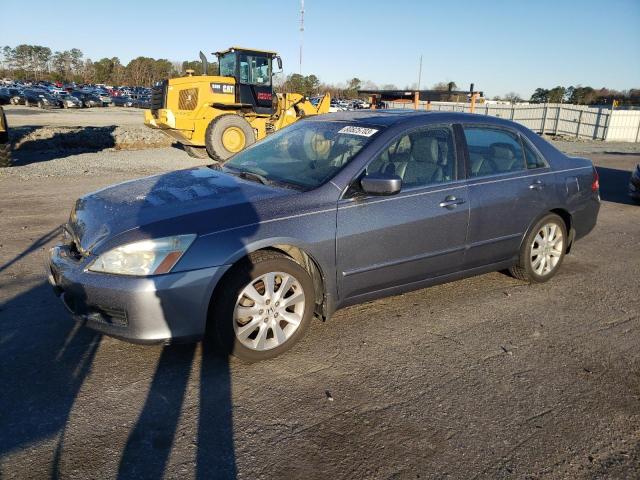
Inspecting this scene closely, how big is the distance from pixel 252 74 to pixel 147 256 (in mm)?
12587

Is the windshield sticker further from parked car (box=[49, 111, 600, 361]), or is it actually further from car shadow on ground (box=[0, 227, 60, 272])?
car shadow on ground (box=[0, 227, 60, 272])

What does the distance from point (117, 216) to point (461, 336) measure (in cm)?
263

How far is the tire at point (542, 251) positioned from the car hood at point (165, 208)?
8.22 feet

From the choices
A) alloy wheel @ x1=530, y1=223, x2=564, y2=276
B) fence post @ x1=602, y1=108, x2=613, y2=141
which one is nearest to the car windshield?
alloy wheel @ x1=530, y1=223, x2=564, y2=276

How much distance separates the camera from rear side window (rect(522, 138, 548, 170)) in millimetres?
4727

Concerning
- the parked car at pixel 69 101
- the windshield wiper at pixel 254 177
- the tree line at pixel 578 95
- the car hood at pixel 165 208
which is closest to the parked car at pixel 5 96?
the parked car at pixel 69 101

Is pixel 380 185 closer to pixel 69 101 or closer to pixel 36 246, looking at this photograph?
pixel 36 246

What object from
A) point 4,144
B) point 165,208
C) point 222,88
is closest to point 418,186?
point 165,208

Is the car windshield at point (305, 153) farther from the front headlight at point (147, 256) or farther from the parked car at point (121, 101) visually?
the parked car at point (121, 101)

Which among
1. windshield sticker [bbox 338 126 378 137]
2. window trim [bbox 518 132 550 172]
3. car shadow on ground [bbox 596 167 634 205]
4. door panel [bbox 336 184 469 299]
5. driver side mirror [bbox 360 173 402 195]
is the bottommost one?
car shadow on ground [bbox 596 167 634 205]

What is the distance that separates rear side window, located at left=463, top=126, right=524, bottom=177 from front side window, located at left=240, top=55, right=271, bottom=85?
11177mm

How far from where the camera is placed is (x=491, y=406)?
9.61 feet

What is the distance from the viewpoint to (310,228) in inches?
134

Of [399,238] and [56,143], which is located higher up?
[399,238]
